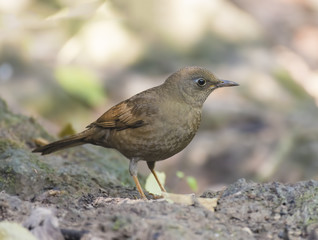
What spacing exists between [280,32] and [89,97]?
671cm

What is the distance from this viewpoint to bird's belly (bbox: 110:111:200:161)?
18.1 feet

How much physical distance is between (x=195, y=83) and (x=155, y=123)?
0.71m

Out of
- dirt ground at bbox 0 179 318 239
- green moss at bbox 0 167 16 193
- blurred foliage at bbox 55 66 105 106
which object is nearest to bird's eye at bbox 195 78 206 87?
dirt ground at bbox 0 179 318 239

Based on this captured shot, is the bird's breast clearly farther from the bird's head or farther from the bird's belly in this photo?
the bird's head

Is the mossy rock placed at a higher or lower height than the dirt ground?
higher

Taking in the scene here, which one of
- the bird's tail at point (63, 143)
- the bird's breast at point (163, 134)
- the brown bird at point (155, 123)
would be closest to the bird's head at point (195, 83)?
the brown bird at point (155, 123)

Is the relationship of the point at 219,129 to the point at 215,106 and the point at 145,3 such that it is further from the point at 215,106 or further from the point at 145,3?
the point at 145,3

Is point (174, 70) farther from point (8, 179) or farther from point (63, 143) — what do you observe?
point (8, 179)

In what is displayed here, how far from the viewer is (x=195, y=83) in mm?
6016

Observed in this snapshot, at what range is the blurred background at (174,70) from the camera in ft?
32.1

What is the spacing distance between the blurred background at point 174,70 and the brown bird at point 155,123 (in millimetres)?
3190

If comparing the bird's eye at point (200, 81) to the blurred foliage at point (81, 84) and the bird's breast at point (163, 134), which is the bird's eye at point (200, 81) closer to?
the bird's breast at point (163, 134)

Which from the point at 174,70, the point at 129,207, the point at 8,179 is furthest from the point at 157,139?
the point at 174,70

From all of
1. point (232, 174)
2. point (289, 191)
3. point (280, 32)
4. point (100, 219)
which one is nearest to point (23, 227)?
point (100, 219)
